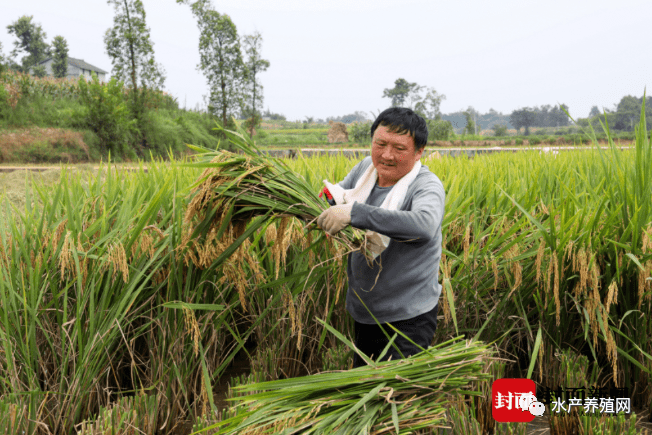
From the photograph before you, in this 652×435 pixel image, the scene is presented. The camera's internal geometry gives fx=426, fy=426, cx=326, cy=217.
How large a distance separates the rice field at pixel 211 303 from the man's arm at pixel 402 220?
22 centimetres

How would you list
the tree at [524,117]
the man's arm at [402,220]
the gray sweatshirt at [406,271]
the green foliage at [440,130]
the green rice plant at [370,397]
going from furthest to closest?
1. the tree at [524,117]
2. the green foliage at [440,130]
3. the gray sweatshirt at [406,271]
4. the man's arm at [402,220]
5. the green rice plant at [370,397]

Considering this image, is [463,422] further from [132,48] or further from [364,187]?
[132,48]

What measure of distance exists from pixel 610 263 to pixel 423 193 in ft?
3.63

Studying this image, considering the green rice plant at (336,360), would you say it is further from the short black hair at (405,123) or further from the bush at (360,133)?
the bush at (360,133)

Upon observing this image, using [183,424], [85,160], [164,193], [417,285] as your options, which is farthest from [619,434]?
[85,160]

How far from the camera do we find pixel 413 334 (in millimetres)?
1757

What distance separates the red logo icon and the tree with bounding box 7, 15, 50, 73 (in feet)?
194

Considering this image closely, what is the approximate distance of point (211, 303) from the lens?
2.04 m

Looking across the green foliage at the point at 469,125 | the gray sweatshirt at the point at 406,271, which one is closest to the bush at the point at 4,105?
the gray sweatshirt at the point at 406,271

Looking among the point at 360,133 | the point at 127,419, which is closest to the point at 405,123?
the point at 127,419

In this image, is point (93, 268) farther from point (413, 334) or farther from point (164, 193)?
point (413, 334)

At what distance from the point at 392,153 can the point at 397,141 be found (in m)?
0.05

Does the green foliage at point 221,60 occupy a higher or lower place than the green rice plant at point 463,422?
higher

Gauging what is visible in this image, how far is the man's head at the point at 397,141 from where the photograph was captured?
1.66m
